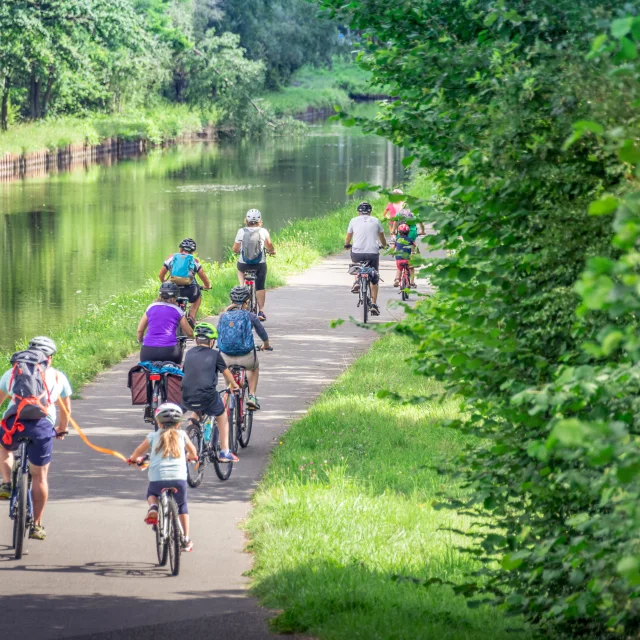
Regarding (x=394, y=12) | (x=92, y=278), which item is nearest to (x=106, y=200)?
(x=92, y=278)

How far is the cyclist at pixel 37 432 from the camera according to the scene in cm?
871

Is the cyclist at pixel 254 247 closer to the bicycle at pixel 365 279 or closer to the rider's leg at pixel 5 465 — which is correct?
the bicycle at pixel 365 279

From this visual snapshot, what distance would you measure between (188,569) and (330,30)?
82419 mm

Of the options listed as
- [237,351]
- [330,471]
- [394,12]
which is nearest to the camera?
[394,12]

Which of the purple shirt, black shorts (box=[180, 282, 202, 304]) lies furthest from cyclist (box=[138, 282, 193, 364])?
black shorts (box=[180, 282, 202, 304])

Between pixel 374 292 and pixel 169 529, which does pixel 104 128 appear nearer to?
pixel 374 292

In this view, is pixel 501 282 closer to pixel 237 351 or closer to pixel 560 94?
pixel 560 94

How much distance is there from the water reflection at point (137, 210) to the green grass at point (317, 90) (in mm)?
17104

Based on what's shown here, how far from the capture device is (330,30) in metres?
87.6

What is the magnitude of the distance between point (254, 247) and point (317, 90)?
3092 inches

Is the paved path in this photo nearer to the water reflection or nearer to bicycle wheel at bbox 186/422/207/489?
bicycle wheel at bbox 186/422/207/489

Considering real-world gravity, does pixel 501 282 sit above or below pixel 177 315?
above

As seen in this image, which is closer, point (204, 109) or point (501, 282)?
point (501, 282)

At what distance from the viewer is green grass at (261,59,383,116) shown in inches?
3305
